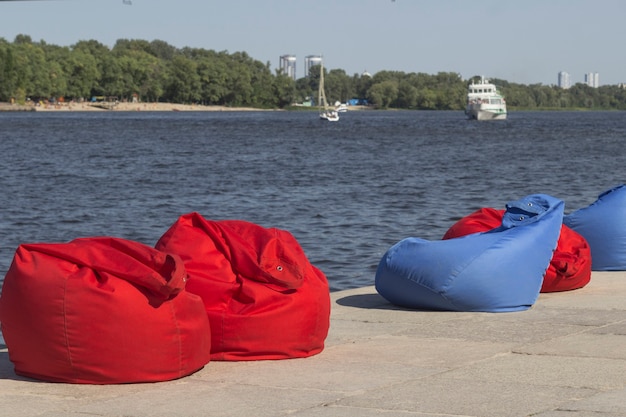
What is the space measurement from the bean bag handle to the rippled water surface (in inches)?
391

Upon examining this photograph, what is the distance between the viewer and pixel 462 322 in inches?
348

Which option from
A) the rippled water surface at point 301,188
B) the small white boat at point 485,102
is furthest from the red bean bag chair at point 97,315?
the small white boat at point 485,102

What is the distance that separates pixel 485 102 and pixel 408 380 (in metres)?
139

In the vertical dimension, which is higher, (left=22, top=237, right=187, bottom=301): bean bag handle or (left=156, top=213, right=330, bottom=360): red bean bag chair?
(left=22, top=237, right=187, bottom=301): bean bag handle

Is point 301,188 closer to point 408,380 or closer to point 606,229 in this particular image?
point 606,229

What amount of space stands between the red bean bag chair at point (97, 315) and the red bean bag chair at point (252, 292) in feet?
1.76

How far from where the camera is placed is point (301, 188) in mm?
37500

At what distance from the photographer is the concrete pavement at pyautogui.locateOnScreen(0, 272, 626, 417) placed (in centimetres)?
600

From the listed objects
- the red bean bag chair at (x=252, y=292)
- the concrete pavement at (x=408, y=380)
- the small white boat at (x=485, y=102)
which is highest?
the red bean bag chair at (x=252, y=292)

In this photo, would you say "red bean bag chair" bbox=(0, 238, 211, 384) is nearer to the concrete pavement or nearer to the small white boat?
the concrete pavement

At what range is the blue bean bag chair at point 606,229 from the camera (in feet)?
38.4

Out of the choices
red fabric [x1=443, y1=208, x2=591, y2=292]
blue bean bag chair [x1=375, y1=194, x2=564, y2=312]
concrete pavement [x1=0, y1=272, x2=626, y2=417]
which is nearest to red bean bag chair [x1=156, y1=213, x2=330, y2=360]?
concrete pavement [x1=0, y1=272, x2=626, y2=417]

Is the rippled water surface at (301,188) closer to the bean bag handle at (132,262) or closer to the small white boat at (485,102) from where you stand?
the bean bag handle at (132,262)

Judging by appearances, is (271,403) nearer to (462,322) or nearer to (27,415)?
(27,415)
